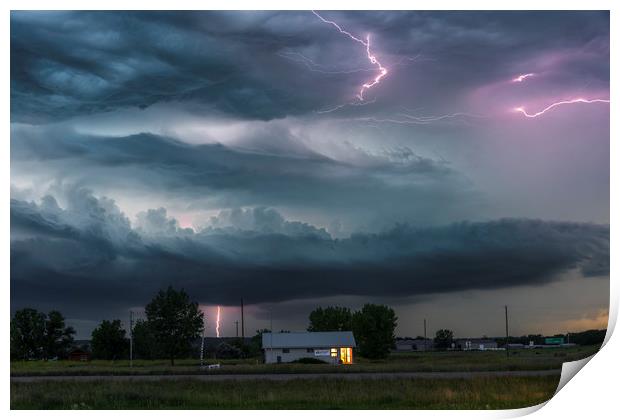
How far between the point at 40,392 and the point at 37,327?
14.8 meters

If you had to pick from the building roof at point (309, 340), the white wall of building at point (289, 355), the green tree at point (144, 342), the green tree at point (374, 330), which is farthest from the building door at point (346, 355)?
the green tree at point (144, 342)

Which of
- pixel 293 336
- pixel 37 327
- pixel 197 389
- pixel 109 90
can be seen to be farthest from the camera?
pixel 293 336

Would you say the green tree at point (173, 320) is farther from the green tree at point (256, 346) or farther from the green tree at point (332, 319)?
the green tree at point (332, 319)

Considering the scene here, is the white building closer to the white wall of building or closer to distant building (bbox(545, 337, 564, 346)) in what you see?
the white wall of building

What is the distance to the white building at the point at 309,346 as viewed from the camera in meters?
35.5

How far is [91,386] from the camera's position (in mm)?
17391

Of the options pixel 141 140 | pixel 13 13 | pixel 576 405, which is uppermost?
pixel 13 13

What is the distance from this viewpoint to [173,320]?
97.0 feet

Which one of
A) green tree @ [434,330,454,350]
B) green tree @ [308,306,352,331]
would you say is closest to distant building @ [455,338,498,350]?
green tree @ [434,330,454,350]

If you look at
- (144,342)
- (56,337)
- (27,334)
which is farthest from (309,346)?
(27,334)

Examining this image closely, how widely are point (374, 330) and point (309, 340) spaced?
317cm
